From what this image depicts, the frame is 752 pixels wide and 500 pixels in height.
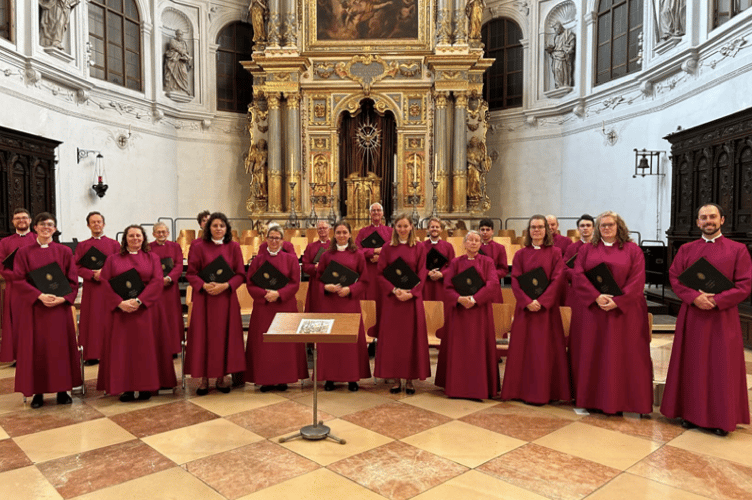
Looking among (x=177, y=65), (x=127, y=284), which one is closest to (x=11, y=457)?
(x=127, y=284)

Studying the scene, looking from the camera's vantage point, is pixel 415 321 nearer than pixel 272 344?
No

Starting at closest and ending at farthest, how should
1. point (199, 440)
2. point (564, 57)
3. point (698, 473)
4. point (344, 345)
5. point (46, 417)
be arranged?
1. point (698, 473)
2. point (199, 440)
3. point (46, 417)
4. point (344, 345)
5. point (564, 57)

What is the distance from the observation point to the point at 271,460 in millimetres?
4277

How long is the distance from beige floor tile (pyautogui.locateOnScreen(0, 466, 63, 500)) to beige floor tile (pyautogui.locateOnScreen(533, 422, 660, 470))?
3530 mm

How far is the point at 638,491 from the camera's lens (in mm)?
3764

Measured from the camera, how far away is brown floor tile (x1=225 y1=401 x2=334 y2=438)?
4.93 meters

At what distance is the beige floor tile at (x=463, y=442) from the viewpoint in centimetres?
436

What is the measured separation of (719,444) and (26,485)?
511 centimetres

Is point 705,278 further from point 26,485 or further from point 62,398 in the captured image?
point 62,398

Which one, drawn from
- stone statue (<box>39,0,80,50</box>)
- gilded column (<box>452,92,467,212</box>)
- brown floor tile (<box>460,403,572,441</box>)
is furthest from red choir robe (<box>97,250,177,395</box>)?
gilded column (<box>452,92,467,212</box>)

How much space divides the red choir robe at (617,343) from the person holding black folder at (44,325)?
4864mm

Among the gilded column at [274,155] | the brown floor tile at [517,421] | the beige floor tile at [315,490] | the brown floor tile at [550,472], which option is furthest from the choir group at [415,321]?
the gilded column at [274,155]

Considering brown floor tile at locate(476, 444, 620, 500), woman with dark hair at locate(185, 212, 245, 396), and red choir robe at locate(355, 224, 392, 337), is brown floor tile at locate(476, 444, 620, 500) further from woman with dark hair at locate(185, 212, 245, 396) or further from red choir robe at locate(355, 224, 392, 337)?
woman with dark hair at locate(185, 212, 245, 396)

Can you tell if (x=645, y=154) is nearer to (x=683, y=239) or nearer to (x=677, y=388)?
(x=683, y=239)
